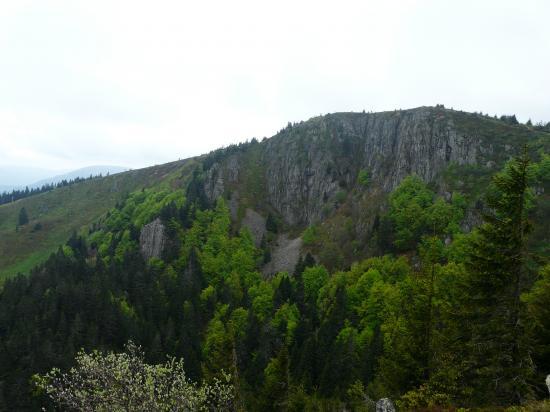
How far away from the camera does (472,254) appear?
987 inches

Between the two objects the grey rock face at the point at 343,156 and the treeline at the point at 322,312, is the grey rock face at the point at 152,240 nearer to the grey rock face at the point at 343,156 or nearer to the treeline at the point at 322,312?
the treeline at the point at 322,312

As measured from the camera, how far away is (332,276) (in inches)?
3981

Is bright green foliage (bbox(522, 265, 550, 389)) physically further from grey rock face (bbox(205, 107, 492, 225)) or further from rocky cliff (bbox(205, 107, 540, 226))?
grey rock face (bbox(205, 107, 492, 225))

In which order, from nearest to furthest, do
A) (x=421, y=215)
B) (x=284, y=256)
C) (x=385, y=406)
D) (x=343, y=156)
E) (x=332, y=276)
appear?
(x=385, y=406), (x=421, y=215), (x=332, y=276), (x=284, y=256), (x=343, y=156)

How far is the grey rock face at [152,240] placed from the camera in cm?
12875

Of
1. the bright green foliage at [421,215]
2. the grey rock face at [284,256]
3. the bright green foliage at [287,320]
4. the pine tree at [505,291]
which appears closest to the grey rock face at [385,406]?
the pine tree at [505,291]

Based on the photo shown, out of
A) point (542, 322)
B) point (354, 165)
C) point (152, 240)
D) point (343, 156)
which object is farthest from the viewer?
Answer: point (343, 156)

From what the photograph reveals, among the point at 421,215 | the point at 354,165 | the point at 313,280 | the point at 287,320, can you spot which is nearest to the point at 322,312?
the point at 287,320

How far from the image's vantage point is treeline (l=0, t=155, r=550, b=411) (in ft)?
79.0

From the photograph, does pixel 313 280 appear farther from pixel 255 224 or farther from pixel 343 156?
pixel 343 156

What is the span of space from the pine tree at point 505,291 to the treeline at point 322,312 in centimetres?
9

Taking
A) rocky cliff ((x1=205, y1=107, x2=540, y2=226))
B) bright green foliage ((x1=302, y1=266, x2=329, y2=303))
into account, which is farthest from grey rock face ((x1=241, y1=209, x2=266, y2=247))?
bright green foliage ((x1=302, y1=266, x2=329, y2=303))

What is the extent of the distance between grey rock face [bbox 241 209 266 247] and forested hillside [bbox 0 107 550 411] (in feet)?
2.77

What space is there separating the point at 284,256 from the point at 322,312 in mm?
39917
